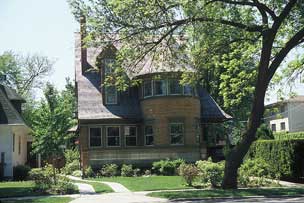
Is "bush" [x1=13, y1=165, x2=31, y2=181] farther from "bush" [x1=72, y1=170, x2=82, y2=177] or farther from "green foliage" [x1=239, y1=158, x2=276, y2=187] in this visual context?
"green foliage" [x1=239, y1=158, x2=276, y2=187]

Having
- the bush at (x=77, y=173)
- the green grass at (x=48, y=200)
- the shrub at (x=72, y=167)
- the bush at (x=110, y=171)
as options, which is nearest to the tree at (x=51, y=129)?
the shrub at (x=72, y=167)

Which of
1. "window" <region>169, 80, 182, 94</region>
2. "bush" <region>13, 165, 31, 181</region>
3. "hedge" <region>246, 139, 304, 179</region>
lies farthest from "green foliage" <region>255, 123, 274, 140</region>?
"bush" <region>13, 165, 31, 181</region>

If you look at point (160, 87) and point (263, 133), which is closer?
point (160, 87)

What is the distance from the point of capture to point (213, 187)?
23.5 m

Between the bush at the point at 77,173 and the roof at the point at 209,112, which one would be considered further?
the roof at the point at 209,112

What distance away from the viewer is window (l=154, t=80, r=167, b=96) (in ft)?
117

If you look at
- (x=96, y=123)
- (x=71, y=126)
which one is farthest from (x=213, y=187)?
(x=71, y=126)

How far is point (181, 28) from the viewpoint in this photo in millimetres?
21625

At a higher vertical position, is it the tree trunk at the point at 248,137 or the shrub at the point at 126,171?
the tree trunk at the point at 248,137

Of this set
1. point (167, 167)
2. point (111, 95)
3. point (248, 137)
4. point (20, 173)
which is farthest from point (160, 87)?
point (248, 137)

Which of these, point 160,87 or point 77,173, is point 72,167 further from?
point 160,87

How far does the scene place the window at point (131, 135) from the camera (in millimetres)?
36500

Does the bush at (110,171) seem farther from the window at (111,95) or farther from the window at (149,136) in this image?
the window at (111,95)

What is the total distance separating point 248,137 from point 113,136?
15.9 meters
